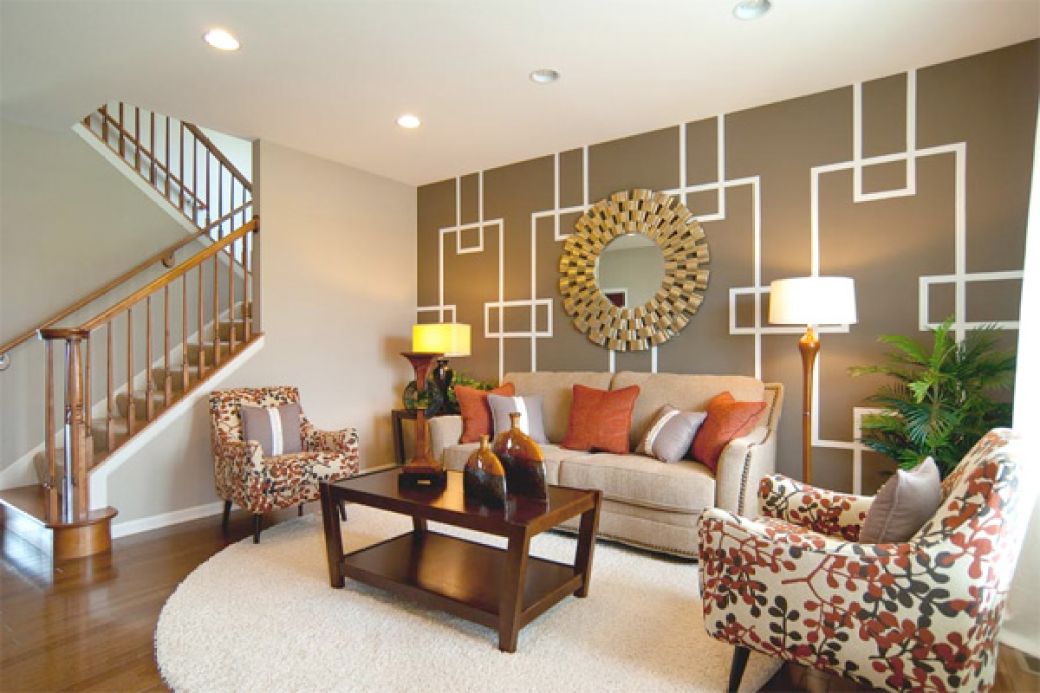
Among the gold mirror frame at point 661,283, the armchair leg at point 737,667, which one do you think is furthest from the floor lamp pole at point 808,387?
the armchair leg at point 737,667

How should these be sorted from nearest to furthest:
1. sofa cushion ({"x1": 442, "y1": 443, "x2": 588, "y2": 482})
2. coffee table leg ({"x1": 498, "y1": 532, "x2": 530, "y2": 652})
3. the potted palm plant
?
1. coffee table leg ({"x1": 498, "y1": 532, "x2": 530, "y2": 652})
2. the potted palm plant
3. sofa cushion ({"x1": 442, "y1": 443, "x2": 588, "y2": 482})

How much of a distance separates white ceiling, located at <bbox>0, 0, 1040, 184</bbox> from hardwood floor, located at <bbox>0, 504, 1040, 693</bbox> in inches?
106

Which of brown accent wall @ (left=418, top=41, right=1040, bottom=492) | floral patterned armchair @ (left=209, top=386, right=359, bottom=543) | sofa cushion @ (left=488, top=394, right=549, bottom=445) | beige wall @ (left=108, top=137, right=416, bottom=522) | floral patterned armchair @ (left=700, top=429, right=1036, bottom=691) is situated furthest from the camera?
sofa cushion @ (left=488, top=394, right=549, bottom=445)

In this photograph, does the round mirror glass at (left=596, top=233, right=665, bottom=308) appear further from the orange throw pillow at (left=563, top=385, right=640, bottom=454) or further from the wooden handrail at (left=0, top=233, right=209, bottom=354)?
the wooden handrail at (left=0, top=233, right=209, bottom=354)

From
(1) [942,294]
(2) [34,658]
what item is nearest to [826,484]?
(1) [942,294]

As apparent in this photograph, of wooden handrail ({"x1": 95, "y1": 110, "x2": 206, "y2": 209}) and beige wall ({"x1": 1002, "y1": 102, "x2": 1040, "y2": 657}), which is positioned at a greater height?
wooden handrail ({"x1": 95, "y1": 110, "x2": 206, "y2": 209})

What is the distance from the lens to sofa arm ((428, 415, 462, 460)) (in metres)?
3.92

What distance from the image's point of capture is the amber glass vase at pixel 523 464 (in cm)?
247

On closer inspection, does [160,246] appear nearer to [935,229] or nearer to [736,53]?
[736,53]

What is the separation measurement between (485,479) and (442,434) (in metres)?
1.58

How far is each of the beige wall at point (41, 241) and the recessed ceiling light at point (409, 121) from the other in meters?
2.42

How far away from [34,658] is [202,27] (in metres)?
2.78

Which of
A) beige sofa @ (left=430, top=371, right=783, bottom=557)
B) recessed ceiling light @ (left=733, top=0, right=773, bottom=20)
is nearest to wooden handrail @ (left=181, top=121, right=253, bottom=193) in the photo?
beige sofa @ (left=430, top=371, right=783, bottom=557)

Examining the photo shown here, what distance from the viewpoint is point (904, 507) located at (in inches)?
64.8
